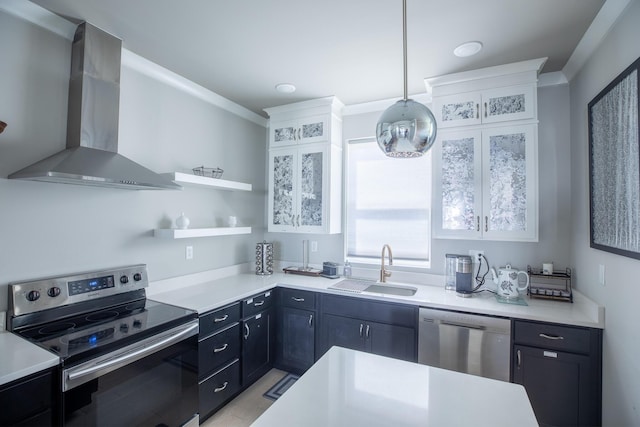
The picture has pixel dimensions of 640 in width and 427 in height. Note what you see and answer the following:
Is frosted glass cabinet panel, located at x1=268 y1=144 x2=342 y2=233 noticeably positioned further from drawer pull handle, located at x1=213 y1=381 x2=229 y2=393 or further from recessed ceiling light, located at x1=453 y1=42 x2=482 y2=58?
drawer pull handle, located at x1=213 y1=381 x2=229 y2=393

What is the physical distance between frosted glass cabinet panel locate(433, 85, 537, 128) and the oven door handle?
2530 mm

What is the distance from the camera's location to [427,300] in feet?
7.66

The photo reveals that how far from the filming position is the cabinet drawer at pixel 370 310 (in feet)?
7.78

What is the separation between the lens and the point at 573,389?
1.92m

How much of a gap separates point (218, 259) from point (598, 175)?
10.3ft

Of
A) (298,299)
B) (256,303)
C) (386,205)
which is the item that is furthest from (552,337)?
(256,303)

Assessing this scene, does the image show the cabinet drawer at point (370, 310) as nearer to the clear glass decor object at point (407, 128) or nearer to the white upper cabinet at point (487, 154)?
the white upper cabinet at point (487, 154)

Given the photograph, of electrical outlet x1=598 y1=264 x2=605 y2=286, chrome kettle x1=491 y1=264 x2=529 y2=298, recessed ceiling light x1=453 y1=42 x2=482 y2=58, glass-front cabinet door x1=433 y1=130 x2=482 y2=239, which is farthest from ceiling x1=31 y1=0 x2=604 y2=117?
A: chrome kettle x1=491 y1=264 x2=529 y2=298

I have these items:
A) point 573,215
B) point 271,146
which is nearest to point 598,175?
point 573,215

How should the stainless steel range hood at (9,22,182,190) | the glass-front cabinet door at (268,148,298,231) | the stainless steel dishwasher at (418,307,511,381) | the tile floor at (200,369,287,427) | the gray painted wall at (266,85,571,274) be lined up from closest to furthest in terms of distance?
the stainless steel range hood at (9,22,182,190) → the stainless steel dishwasher at (418,307,511,381) → the tile floor at (200,369,287,427) → the gray painted wall at (266,85,571,274) → the glass-front cabinet door at (268,148,298,231)

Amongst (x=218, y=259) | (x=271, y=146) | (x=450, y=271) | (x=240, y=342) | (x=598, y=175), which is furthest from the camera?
(x=271, y=146)

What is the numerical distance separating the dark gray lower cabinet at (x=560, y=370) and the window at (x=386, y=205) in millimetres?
1074

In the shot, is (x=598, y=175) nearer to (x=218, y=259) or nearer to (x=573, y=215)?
(x=573, y=215)

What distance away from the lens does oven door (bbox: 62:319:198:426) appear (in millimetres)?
1433
